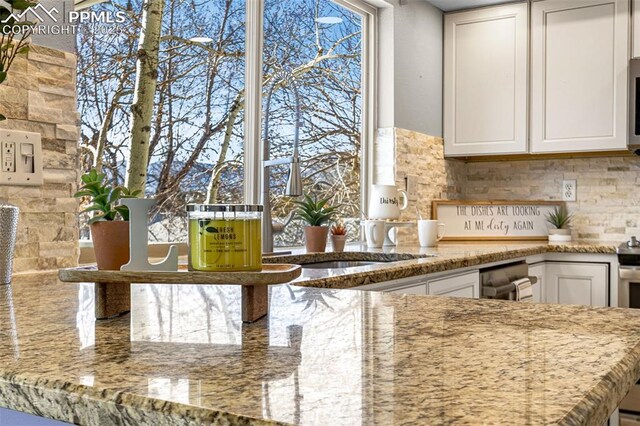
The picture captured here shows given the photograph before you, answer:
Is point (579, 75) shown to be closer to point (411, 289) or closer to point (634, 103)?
point (634, 103)

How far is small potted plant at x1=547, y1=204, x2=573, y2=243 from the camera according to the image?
3.79 m

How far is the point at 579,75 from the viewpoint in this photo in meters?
3.61

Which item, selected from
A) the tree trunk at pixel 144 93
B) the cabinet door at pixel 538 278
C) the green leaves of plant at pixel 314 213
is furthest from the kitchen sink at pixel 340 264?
the cabinet door at pixel 538 278

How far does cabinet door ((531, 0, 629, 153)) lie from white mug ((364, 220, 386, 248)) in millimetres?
1161

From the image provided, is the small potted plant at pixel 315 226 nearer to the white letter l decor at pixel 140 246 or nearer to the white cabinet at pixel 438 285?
the white cabinet at pixel 438 285

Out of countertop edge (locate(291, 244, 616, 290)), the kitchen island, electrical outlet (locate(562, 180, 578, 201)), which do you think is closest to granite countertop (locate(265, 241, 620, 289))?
countertop edge (locate(291, 244, 616, 290))

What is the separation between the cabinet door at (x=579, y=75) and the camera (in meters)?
3.51

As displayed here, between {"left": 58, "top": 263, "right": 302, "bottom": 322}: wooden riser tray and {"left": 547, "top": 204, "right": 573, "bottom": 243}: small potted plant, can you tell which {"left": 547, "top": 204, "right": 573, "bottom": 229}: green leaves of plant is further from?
{"left": 58, "top": 263, "right": 302, "bottom": 322}: wooden riser tray

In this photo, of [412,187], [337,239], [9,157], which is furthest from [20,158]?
[412,187]

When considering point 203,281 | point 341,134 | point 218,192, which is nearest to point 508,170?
point 341,134

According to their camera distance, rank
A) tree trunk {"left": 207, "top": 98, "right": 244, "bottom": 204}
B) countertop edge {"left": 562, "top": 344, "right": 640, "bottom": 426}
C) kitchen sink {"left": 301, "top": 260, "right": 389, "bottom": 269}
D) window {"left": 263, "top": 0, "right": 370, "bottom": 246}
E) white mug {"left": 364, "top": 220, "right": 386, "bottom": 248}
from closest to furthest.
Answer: countertop edge {"left": 562, "top": 344, "right": 640, "bottom": 426} < tree trunk {"left": 207, "top": 98, "right": 244, "bottom": 204} < kitchen sink {"left": 301, "top": 260, "right": 389, "bottom": 269} < window {"left": 263, "top": 0, "right": 370, "bottom": 246} < white mug {"left": 364, "top": 220, "right": 386, "bottom": 248}

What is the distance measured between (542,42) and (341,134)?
1.26 m

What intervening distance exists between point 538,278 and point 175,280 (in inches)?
111

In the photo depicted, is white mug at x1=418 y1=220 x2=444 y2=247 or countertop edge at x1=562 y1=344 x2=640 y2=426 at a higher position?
white mug at x1=418 y1=220 x2=444 y2=247
